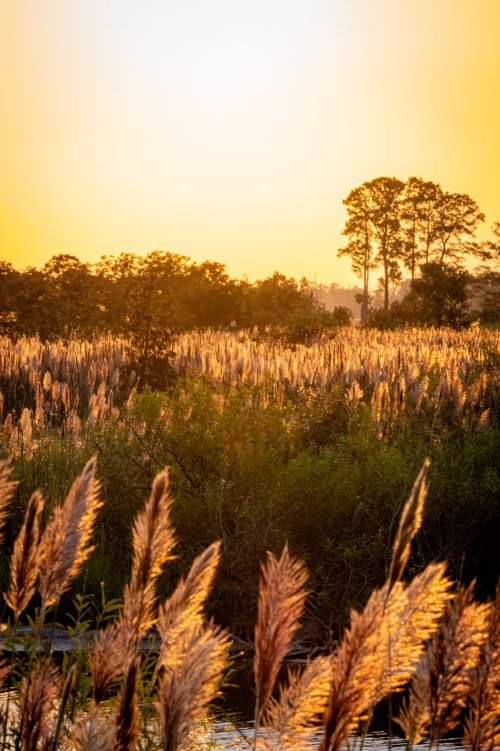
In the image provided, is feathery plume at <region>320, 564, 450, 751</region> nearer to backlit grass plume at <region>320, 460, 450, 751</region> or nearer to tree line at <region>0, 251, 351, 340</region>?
backlit grass plume at <region>320, 460, 450, 751</region>

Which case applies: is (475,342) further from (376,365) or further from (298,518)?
(298,518)

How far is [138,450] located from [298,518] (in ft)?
5.47

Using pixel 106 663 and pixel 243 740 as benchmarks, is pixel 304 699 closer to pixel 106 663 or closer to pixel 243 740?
pixel 106 663

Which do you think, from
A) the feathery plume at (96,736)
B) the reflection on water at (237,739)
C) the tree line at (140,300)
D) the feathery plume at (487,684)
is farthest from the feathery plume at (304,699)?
the tree line at (140,300)

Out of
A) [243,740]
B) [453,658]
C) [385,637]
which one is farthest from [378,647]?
[243,740]

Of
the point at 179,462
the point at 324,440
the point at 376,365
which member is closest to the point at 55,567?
the point at 179,462

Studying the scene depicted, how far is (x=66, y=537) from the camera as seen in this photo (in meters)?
1.59

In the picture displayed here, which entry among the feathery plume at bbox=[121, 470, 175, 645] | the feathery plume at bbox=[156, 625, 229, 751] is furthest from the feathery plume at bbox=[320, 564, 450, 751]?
the feathery plume at bbox=[121, 470, 175, 645]

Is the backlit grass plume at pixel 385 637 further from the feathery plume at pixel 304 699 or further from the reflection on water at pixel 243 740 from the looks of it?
the reflection on water at pixel 243 740

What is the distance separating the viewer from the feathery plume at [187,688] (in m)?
1.42

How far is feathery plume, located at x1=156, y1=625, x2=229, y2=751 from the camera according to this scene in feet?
4.65

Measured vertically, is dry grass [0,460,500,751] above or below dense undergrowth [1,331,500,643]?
above

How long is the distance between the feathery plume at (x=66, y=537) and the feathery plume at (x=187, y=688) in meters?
0.26

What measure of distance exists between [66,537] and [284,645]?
427 millimetres
